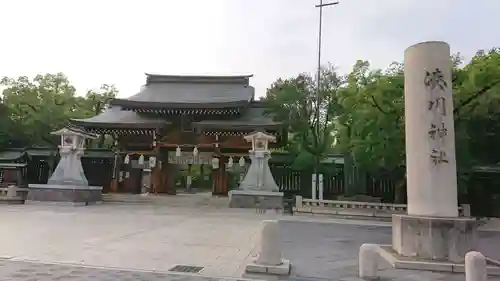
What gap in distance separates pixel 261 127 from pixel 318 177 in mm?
4488

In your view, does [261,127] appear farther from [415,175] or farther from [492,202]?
[415,175]

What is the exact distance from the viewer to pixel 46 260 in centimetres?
691

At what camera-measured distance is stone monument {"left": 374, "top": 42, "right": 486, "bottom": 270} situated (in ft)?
23.4

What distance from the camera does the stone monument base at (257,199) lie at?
20.4m

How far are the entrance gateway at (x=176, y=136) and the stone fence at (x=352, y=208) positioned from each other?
5887mm

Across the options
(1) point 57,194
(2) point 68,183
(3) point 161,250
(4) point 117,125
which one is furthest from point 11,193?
(3) point 161,250

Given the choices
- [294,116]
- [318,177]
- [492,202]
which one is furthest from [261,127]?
[492,202]

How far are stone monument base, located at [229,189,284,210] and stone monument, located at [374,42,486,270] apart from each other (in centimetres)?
1242

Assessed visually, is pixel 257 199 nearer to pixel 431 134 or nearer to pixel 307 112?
pixel 307 112

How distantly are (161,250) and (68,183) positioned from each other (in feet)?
50.7

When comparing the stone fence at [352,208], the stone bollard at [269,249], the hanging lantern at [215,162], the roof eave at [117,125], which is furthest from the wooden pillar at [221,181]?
the stone bollard at [269,249]

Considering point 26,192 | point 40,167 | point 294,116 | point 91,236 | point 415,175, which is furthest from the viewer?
point 40,167

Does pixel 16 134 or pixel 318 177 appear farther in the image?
pixel 16 134

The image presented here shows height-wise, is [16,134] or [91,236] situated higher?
[16,134]
